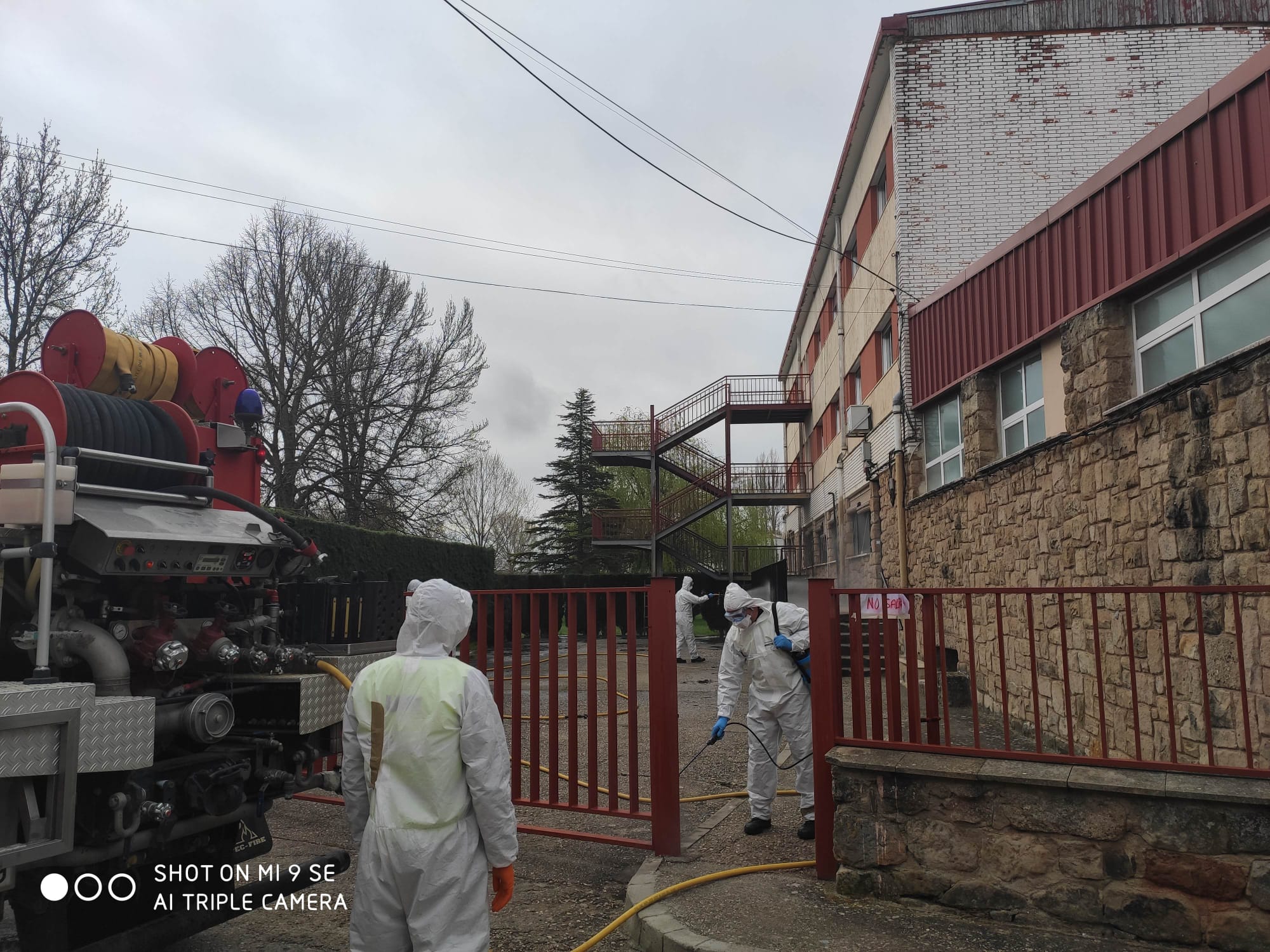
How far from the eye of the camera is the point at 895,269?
1567 centimetres

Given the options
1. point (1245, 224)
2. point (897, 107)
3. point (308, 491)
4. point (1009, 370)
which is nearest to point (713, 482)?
point (308, 491)

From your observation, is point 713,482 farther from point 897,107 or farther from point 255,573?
point 255,573

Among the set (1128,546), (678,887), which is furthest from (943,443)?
(678,887)

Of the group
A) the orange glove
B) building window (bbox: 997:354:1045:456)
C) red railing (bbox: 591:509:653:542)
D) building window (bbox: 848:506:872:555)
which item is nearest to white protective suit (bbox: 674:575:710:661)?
building window (bbox: 848:506:872:555)

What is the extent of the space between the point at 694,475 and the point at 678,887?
78.6ft

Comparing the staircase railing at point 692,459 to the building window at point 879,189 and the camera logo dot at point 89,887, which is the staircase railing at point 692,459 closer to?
the building window at point 879,189

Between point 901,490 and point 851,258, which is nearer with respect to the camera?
point 901,490

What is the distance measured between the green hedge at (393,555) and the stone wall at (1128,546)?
9075 millimetres

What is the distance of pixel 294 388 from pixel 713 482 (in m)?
13.1

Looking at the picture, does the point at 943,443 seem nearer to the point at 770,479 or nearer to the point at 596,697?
the point at 596,697

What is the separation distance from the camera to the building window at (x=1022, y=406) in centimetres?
1030

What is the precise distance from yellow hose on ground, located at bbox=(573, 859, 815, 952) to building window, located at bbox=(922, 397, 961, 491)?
8.04 m

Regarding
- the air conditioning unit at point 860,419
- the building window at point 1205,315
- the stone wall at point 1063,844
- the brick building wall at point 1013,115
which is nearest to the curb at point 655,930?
the stone wall at point 1063,844

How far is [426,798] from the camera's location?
3.39 metres
